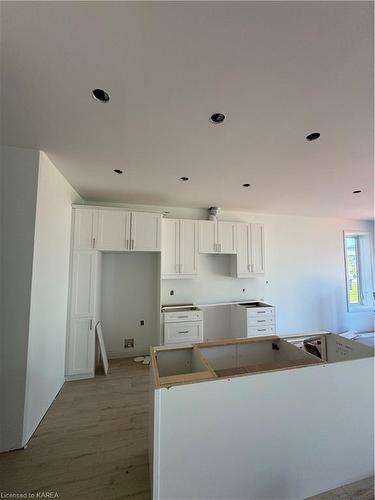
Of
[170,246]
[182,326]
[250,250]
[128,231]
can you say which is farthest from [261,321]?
[128,231]

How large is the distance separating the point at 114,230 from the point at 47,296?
1.35 metres

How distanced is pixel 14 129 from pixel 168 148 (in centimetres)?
132

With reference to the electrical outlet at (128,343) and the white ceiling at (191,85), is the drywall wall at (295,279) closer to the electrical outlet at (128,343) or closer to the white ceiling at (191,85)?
the electrical outlet at (128,343)

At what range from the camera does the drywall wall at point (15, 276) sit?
1.83 meters

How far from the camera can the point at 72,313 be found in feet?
9.75

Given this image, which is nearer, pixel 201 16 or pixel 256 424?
pixel 201 16

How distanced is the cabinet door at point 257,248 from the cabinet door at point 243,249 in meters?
0.11

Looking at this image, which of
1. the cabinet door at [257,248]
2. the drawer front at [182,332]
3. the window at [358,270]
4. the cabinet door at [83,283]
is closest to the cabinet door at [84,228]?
the cabinet door at [83,283]

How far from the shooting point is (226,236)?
3957 mm

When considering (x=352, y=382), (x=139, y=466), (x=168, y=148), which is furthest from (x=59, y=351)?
(x=352, y=382)

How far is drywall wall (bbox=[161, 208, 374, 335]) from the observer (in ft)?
13.8

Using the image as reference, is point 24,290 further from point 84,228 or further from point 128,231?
point 128,231

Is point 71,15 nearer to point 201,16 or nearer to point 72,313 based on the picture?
point 201,16

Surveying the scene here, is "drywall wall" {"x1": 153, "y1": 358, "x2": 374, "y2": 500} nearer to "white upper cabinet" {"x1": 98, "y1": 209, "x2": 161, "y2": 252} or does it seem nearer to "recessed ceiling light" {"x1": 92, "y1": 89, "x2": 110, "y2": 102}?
"recessed ceiling light" {"x1": 92, "y1": 89, "x2": 110, "y2": 102}
